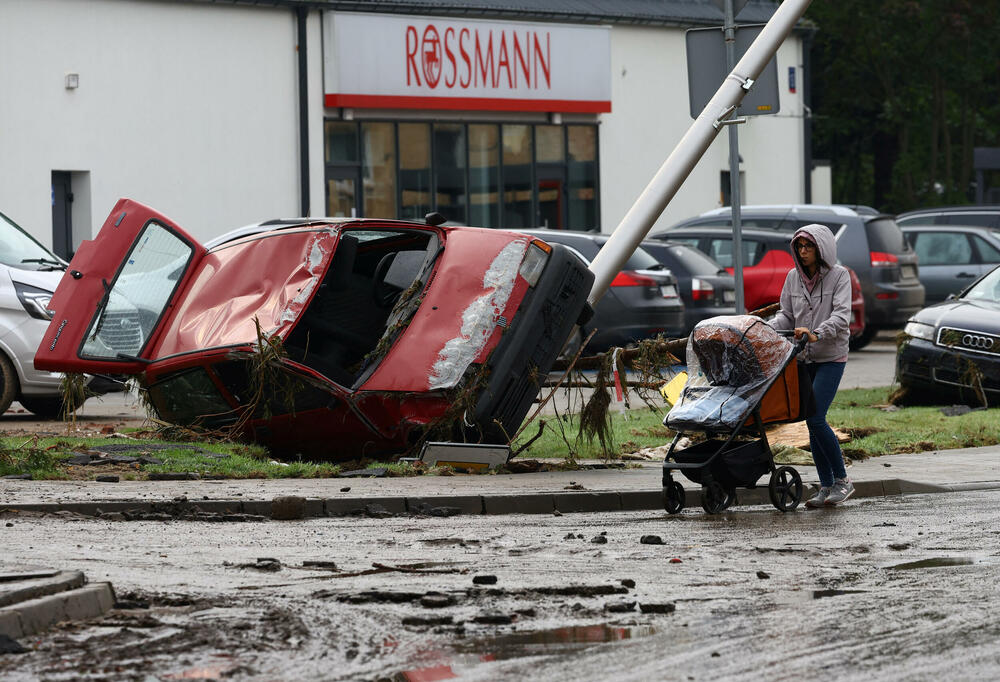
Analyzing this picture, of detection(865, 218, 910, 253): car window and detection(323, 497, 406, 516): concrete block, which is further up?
detection(865, 218, 910, 253): car window

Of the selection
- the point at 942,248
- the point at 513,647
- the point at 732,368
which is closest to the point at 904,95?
the point at 942,248

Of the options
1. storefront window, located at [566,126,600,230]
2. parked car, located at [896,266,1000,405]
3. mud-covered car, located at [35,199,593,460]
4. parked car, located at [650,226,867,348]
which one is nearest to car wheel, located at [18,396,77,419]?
mud-covered car, located at [35,199,593,460]

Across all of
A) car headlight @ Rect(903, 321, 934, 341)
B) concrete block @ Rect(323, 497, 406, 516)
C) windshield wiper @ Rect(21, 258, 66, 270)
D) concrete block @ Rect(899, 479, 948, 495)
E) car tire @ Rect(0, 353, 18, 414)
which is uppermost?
windshield wiper @ Rect(21, 258, 66, 270)

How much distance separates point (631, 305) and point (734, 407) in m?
9.93

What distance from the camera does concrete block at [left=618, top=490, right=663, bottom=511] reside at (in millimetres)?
10695

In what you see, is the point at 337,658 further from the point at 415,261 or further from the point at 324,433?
the point at 415,261

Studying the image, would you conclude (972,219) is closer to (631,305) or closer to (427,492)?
(631,305)

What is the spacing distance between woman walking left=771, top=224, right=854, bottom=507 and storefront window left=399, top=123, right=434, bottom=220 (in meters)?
22.5

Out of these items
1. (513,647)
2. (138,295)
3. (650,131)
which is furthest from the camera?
(650,131)

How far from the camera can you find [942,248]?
26.2 meters

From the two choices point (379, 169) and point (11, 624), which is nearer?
point (11, 624)

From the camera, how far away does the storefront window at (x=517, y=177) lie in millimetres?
34625

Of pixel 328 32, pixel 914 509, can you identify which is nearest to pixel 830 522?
pixel 914 509

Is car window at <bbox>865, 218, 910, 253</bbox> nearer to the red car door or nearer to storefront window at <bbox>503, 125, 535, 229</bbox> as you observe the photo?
storefront window at <bbox>503, 125, 535, 229</bbox>
